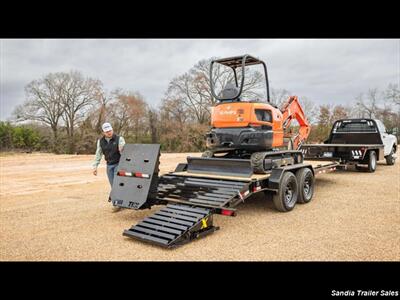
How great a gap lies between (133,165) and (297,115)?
218 inches

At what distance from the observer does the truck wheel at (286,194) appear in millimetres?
6473

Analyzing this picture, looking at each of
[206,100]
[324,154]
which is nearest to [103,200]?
[324,154]

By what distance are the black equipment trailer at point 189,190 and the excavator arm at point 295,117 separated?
1965 mm

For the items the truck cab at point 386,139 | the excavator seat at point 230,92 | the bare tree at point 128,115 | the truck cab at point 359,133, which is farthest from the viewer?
the bare tree at point 128,115

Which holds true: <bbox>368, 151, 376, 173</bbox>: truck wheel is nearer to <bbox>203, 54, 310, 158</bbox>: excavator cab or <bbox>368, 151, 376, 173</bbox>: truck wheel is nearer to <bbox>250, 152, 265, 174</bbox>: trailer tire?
<bbox>203, 54, 310, 158</bbox>: excavator cab

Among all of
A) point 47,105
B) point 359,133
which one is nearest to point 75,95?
point 47,105

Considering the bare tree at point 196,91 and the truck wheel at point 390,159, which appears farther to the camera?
the bare tree at point 196,91

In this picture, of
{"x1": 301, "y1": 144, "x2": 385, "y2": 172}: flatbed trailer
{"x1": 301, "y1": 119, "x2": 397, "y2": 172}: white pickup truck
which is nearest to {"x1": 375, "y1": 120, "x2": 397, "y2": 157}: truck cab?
{"x1": 301, "y1": 119, "x2": 397, "y2": 172}: white pickup truck

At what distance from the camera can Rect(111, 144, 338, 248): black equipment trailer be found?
5027 millimetres

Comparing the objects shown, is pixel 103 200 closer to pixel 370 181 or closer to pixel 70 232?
pixel 70 232

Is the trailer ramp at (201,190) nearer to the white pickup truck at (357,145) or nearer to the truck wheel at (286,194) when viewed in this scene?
the truck wheel at (286,194)

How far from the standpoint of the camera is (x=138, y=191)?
19.3 ft

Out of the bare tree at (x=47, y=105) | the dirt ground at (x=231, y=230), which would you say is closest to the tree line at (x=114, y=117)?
the bare tree at (x=47, y=105)

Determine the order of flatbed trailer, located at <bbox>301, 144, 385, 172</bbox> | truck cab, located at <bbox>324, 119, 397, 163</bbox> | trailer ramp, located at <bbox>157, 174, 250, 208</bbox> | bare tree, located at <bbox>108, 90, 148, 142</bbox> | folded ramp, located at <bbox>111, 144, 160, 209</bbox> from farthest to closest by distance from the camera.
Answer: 1. bare tree, located at <bbox>108, 90, 148, 142</bbox>
2. truck cab, located at <bbox>324, 119, 397, 163</bbox>
3. flatbed trailer, located at <bbox>301, 144, 385, 172</bbox>
4. folded ramp, located at <bbox>111, 144, 160, 209</bbox>
5. trailer ramp, located at <bbox>157, 174, 250, 208</bbox>
